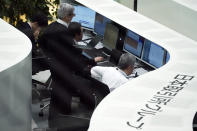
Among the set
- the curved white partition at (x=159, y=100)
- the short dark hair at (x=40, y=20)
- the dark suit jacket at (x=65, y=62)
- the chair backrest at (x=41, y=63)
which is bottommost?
the chair backrest at (x=41, y=63)

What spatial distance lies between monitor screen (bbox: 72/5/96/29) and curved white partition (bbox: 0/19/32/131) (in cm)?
215

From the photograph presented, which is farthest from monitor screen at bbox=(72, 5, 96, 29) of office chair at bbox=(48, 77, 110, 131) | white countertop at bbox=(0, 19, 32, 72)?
white countertop at bbox=(0, 19, 32, 72)

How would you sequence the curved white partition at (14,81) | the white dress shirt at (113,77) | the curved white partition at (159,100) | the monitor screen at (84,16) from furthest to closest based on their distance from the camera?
the monitor screen at (84,16)
the white dress shirt at (113,77)
the curved white partition at (14,81)
the curved white partition at (159,100)

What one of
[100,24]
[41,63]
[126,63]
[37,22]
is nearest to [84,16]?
[100,24]

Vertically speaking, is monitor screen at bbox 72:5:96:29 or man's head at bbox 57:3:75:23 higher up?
man's head at bbox 57:3:75:23

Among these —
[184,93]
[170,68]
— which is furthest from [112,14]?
[184,93]

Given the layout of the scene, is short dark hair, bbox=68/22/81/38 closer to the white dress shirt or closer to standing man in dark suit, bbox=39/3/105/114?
standing man in dark suit, bbox=39/3/105/114

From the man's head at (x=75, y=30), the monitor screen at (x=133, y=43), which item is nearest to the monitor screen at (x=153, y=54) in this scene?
the monitor screen at (x=133, y=43)

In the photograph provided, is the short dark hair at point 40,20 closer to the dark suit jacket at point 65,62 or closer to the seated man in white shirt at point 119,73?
the dark suit jacket at point 65,62

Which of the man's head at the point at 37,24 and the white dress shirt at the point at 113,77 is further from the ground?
the white dress shirt at the point at 113,77

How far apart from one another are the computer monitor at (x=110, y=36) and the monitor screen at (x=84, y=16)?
1.24ft

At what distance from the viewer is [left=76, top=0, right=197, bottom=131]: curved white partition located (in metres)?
2.39

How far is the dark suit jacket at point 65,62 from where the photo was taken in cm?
464

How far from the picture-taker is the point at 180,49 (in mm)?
3514
